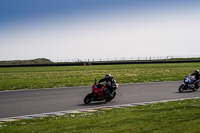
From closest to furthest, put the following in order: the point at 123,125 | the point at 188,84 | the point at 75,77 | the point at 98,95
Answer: the point at 123,125 → the point at 98,95 → the point at 188,84 → the point at 75,77

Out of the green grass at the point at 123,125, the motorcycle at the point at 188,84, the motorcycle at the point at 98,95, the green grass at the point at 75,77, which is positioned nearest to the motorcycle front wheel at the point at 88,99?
the motorcycle at the point at 98,95

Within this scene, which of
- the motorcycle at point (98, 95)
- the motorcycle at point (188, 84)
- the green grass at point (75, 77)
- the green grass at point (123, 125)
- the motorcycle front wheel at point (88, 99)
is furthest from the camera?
the green grass at point (75, 77)

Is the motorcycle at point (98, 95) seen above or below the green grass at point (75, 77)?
above

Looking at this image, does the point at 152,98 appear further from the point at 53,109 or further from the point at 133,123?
the point at 133,123

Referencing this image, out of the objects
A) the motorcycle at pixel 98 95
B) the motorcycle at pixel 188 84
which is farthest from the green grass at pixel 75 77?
the motorcycle at pixel 98 95

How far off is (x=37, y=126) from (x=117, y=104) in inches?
232

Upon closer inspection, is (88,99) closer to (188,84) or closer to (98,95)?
(98,95)

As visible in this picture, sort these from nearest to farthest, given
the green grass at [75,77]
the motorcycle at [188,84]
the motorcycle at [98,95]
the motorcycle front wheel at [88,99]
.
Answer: the motorcycle front wheel at [88,99]
the motorcycle at [98,95]
the motorcycle at [188,84]
the green grass at [75,77]

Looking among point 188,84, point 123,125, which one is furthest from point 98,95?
point 123,125

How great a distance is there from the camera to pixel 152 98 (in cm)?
1616

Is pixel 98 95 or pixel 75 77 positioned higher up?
pixel 98 95

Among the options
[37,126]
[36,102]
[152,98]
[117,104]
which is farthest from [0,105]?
[152,98]

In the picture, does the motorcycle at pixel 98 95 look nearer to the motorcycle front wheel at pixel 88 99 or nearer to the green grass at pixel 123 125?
the motorcycle front wheel at pixel 88 99

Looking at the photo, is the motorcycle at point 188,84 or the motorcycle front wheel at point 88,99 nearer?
the motorcycle front wheel at point 88,99
